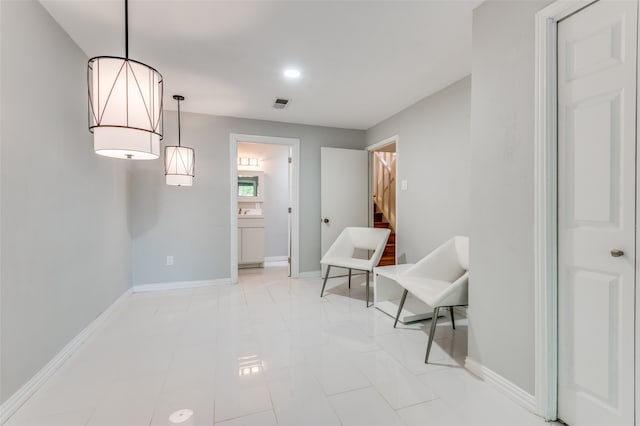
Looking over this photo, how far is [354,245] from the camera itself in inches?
149

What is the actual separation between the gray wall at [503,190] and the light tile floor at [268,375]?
0.30m

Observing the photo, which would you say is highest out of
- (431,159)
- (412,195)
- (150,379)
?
(431,159)

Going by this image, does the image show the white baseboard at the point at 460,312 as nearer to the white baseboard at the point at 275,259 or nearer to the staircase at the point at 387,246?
the staircase at the point at 387,246

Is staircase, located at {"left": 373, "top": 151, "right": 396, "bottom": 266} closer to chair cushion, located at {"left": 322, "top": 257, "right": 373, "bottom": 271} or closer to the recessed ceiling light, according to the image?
chair cushion, located at {"left": 322, "top": 257, "right": 373, "bottom": 271}

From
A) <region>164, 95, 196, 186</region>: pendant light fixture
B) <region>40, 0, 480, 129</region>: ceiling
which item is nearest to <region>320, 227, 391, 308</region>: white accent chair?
<region>40, 0, 480, 129</region>: ceiling

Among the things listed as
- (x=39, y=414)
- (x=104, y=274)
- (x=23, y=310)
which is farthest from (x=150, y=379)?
(x=104, y=274)

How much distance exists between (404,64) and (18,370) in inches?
130

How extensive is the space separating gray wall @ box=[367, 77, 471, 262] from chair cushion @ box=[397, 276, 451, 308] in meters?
0.75

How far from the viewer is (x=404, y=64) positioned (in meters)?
2.52

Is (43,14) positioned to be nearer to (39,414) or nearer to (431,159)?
(39,414)

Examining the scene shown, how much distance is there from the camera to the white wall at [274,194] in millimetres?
5633

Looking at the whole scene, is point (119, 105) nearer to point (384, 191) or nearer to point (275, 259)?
point (275, 259)

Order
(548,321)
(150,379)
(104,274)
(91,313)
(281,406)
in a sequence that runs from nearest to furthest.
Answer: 1. (548,321)
2. (281,406)
3. (150,379)
4. (91,313)
5. (104,274)

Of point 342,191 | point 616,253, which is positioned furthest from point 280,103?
point 616,253
